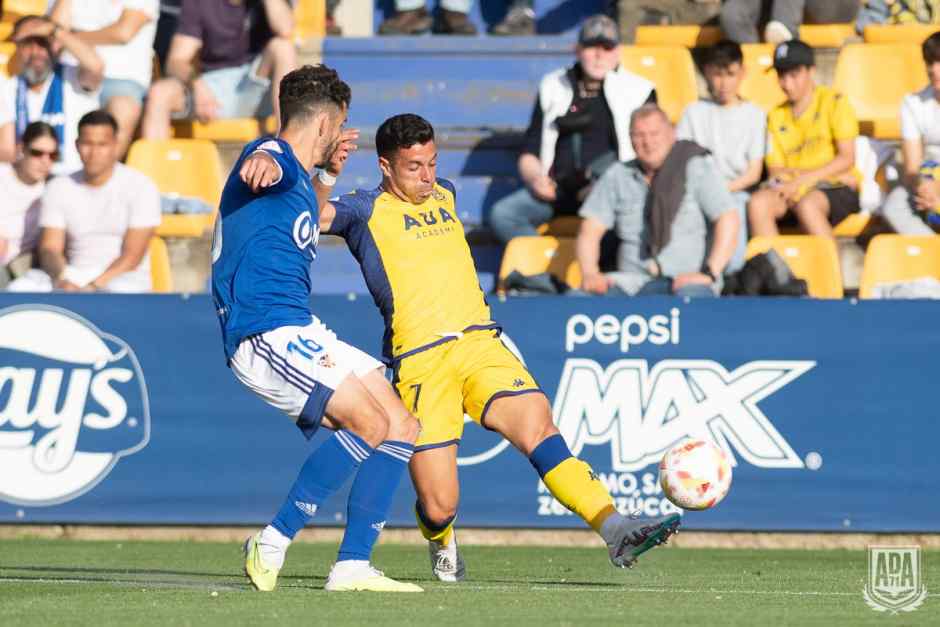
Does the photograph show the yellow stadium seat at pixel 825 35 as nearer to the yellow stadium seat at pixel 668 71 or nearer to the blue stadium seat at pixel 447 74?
the yellow stadium seat at pixel 668 71

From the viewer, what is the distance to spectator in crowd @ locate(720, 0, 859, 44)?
14.1 m

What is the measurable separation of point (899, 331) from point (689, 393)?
134 centimetres

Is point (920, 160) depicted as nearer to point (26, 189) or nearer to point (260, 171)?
point (26, 189)

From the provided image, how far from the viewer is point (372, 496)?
23.6ft

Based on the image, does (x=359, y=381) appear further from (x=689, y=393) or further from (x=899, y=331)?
(x=899, y=331)

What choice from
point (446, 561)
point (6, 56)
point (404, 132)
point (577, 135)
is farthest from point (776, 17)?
point (446, 561)

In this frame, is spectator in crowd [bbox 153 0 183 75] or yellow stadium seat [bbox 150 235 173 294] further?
spectator in crowd [bbox 153 0 183 75]

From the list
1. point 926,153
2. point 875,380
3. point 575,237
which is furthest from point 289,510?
point 926,153

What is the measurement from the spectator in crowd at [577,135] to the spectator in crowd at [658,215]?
33.5 inches

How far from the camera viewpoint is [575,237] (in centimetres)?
1295

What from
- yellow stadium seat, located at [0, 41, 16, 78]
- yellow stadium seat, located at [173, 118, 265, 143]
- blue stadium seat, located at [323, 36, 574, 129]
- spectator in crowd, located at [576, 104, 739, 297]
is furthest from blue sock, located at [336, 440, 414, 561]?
yellow stadium seat, located at [0, 41, 16, 78]

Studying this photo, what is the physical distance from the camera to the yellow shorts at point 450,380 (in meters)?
8.07
